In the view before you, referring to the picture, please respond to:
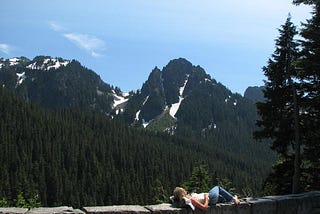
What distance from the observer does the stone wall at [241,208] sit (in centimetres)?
778

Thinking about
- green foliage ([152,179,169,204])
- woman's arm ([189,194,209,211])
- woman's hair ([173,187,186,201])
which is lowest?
green foliage ([152,179,169,204])

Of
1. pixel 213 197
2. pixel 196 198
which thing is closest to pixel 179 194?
pixel 196 198

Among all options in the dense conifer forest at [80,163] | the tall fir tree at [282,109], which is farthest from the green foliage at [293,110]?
the dense conifer forest at [80,163]

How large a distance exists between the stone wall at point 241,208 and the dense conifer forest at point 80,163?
83158 millimetres

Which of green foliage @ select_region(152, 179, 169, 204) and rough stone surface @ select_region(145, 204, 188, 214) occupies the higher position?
rough stone surface @ select_region(145, 204, 188, 214)

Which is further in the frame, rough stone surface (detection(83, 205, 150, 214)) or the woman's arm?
the woman's arm

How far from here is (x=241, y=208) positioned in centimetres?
953

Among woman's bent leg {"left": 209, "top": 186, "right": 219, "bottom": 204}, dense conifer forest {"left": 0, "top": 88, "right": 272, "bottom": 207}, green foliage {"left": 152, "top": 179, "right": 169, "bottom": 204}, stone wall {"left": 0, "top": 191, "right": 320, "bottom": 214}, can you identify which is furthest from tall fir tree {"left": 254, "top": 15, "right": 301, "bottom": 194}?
dense conifer forest {"left": 0, "top": 88, "right": 272, "bottom": 207}

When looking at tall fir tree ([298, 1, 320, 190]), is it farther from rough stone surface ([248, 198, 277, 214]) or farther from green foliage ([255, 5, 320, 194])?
rough stone surface ([248, 198, 277, 214])

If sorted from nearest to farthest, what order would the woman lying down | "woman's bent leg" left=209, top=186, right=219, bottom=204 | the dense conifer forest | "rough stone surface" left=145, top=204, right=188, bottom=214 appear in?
1. "rough stone surface" left=145, top=204, right=188, bottom=214
2. the woman lying down
3. "woman's bent leg" left=209, top=186, right=219, bottom=204
4. the dense conifer forest

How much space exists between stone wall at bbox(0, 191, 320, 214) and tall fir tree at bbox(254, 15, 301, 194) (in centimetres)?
940

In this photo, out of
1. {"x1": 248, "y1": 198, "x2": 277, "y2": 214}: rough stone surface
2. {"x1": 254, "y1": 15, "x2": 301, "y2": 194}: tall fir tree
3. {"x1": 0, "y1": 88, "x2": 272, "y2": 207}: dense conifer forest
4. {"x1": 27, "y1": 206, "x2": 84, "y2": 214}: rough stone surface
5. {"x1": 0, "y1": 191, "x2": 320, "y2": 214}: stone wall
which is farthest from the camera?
{"x1": 0, "y1": 88, "x2": 272, "y2": 207}: dense conifer forest

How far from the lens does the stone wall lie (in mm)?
7781

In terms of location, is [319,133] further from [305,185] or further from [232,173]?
[232,173]
